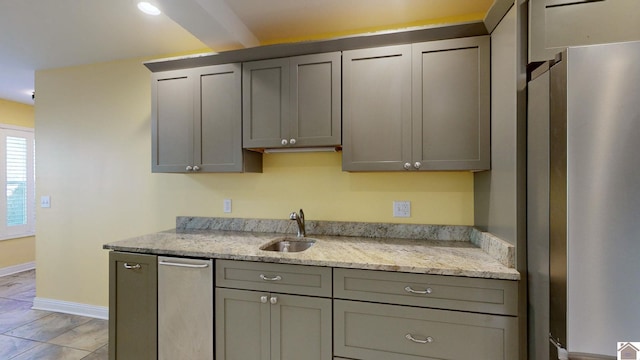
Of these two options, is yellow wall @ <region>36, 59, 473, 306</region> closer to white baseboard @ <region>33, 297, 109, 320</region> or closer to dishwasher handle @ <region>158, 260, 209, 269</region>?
white baseboard @ <region>33, 297, 109, 320</region>

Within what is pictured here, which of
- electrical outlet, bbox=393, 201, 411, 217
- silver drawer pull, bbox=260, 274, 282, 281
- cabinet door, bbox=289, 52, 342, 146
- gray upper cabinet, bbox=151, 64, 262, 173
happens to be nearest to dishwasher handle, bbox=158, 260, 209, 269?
silver drawer pull, bbox=260, 274, 282, 281

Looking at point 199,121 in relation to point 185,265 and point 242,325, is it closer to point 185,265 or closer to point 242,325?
point 185,265

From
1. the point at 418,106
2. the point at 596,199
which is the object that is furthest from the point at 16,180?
the point at 596,199

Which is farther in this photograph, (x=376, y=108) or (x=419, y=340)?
(x=376, y=108)

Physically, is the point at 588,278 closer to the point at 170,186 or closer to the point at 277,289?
the point at 277,289

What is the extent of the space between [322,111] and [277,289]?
3.86 feet

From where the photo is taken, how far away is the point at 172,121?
7.43 feet

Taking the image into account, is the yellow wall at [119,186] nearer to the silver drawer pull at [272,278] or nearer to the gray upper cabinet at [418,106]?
the gray upper cabinet at [418,106]

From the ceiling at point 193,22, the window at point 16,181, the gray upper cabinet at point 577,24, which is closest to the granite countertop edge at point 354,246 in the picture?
the gray upper cabinet at point 577,24

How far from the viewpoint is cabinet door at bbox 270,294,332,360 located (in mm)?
1557

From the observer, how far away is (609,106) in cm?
103

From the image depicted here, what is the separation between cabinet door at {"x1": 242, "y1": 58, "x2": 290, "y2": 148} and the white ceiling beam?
0.80 feet

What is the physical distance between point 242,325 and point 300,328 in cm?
36

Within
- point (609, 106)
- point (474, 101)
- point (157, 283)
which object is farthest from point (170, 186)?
point (609, 106)
